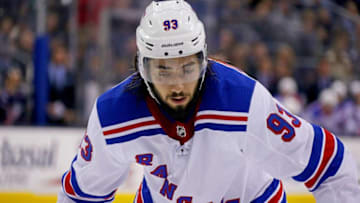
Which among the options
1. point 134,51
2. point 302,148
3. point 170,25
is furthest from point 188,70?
point 134,51

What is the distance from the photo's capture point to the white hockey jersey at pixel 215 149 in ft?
6.52

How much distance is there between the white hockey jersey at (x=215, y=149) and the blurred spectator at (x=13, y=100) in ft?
10.2

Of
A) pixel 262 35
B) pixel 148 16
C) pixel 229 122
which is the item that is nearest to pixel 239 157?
pixel 229 122

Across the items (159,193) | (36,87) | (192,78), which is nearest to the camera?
(192,78)

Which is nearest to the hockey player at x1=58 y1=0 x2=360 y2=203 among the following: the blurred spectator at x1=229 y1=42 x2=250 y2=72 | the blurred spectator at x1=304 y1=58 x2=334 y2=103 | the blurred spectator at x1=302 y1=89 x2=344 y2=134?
the blurred spectator at x1=229 y1=42 x2=250 y2=72

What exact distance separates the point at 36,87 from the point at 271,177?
355 cm

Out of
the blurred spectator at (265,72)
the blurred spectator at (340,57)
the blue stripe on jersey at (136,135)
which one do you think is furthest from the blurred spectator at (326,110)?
the blue stripe on jersey at (136,135)

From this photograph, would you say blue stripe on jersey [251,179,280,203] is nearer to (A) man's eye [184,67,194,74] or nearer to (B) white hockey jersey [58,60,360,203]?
(B) white hockey jersey [58,60,360,203]

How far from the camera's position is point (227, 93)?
203 cm

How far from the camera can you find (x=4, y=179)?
15.5ft

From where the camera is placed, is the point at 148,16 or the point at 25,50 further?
the point at 25,50

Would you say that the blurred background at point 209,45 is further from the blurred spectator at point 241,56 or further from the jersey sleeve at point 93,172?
the jersey sleeve at point 93,172

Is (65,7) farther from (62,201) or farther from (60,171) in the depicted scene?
(62,201)

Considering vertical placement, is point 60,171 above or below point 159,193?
below
